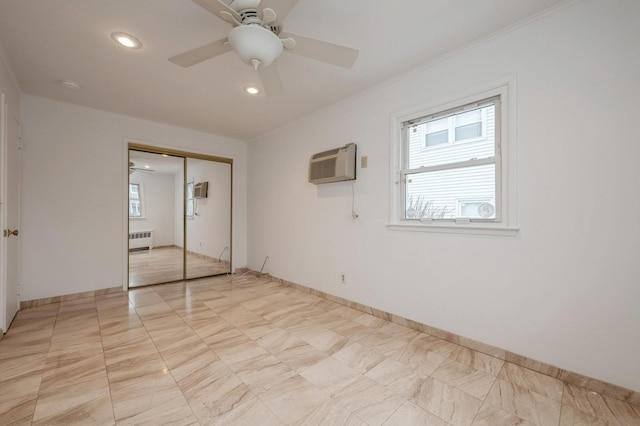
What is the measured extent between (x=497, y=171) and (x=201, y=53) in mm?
2379

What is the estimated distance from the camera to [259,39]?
1.54 metres

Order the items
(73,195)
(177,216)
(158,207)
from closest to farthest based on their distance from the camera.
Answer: (73,195) < (158,207) < (177,216)

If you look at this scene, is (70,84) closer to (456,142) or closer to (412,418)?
(456,142)

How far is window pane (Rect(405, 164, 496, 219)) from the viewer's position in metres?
2.22

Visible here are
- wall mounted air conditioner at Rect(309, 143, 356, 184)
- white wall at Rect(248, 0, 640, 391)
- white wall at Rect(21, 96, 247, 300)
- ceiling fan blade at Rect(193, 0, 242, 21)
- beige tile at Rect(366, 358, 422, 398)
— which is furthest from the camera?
white wall at Rect(21, 96, 247, 300)

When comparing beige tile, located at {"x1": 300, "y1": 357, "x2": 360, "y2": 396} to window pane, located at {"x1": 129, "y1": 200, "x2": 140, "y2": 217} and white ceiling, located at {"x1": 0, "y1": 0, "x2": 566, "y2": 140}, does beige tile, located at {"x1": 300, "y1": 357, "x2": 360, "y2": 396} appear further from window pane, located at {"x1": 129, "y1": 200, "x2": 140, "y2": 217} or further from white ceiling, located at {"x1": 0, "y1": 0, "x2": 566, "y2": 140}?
window pane, located at {"x1": 129, "y1": 200, "x2": 140, "y2": 217}

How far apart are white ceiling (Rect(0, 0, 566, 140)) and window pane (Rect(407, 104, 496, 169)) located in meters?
0.59

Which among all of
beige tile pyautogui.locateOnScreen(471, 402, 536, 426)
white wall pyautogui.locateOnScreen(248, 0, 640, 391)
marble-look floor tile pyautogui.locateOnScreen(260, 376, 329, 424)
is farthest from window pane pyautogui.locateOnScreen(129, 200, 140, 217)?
beige tile pyautogui.locateOnScreen(471, 402, 536, 426)

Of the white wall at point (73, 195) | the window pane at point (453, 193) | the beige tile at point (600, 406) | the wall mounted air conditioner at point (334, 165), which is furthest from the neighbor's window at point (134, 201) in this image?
the beige tile at point (600, 406)

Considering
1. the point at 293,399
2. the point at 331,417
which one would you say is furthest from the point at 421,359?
the point at 293,399

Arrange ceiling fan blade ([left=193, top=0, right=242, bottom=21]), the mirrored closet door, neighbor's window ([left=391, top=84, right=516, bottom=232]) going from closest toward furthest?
ceiling fan blade ([left=193, top=0, right=242, bottom=21]) → neighbor's window ([left=391, top=84, right=516, bottom=232]) → the mirrored closet door

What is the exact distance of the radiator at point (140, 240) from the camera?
4020 mm

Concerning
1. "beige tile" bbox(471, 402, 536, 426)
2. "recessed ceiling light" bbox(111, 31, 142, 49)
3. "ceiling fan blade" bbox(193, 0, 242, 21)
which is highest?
"recessed ceiling light" bbox(111, 31, 142, 49)

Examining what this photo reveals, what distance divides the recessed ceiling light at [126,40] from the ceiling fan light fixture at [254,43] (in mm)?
1185
